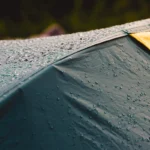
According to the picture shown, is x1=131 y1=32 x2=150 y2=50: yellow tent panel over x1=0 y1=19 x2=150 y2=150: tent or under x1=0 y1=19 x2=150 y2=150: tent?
over

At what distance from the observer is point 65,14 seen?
9375mm

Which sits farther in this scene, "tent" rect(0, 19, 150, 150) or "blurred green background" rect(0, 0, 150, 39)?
"blurred green background" rect(0, 0, 150, 39)

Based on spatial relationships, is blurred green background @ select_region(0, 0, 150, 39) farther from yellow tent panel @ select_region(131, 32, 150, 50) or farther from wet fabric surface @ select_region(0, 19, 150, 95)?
yellow tent panel @ select_region(131, 32, 150, 50)

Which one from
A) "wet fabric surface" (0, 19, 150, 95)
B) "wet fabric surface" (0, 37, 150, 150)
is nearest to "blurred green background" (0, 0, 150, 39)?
"wet fabric surface" (0, 19, 150, 95)

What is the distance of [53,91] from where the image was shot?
190 cm

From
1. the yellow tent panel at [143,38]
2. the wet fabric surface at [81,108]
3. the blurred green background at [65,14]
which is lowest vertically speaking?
the blurred green background at [65,14]

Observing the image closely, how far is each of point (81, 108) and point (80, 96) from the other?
0.05 m

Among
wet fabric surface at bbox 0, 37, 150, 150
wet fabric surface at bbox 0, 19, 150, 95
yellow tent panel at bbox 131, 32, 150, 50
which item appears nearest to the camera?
wet fabric surface at bbox 0, 37, 150, 150

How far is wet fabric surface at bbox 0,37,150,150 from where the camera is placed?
182cm

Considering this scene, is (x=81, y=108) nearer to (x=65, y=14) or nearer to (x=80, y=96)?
(x=80, y=96)

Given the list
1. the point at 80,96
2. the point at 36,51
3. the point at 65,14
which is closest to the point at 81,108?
the point at 80,96

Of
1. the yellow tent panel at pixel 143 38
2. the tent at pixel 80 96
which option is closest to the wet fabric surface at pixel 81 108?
the tent at pixel 80 96

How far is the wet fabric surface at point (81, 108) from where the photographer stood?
1.82 meters

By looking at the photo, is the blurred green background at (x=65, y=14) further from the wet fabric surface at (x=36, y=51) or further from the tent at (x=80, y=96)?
the tent at (x=80, y=96)
